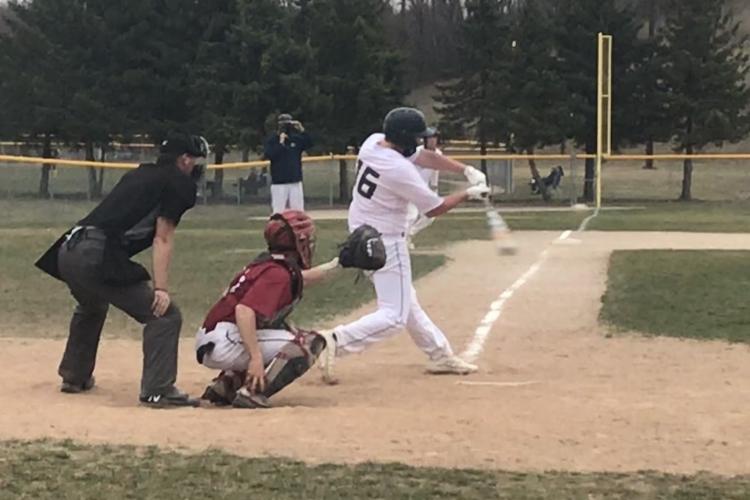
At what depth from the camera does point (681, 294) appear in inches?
516

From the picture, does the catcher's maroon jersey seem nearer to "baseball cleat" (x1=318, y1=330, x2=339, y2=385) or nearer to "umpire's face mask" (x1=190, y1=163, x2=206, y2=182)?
"umpire's face mask" (x1=190, y1=163, x2=206, y2=182)

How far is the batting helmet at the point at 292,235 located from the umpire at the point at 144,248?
1.70 ft

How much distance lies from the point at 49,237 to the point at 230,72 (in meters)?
21.8

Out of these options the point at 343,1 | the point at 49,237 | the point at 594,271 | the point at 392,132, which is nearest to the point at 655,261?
the point at 594,271

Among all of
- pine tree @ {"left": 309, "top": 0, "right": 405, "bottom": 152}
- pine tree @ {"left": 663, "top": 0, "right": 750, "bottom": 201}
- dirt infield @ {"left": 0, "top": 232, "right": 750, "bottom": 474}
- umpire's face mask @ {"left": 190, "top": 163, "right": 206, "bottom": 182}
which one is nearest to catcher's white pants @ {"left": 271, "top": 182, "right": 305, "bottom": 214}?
dirt infield @ {"left": 0, "top": 232, "right": 750, "bottom": 474}

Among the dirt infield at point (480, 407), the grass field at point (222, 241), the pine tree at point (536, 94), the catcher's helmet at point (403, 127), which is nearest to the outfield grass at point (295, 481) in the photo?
the dirt infield at point (480, 407)

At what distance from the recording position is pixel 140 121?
44.1 m

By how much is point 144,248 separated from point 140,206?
281 mm

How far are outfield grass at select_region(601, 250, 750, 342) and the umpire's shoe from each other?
483 cm

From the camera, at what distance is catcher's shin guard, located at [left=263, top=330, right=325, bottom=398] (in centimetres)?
718

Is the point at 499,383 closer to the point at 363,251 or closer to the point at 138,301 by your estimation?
the point at 363,251

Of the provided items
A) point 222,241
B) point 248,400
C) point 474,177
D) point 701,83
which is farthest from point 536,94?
point 248,400

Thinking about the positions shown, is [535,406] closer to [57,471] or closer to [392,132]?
[392,132]

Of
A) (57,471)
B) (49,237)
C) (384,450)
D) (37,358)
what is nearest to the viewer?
(57,471)
